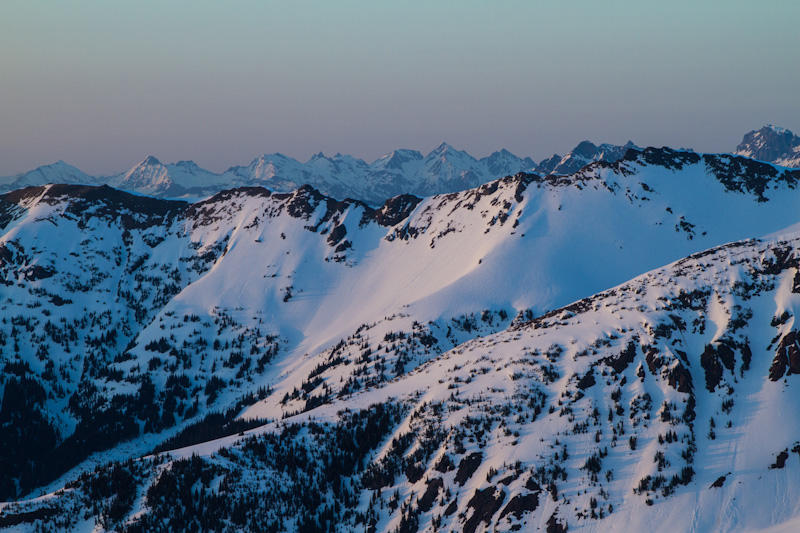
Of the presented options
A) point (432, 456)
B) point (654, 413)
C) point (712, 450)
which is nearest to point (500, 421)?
point (432, 456)

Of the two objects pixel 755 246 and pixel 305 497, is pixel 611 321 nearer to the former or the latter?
pixel 755 246

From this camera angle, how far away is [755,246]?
14100 centimetres

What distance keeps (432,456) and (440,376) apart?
102 feet

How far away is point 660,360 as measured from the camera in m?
114

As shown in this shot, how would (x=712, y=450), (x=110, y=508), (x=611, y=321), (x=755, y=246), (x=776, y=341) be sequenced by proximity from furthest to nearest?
(x=755, y=246) < (x=611, y=321) < (x=776, y=341) < (x=110, y=508) < (x=712, y=450)

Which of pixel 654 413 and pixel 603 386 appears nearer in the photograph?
pixel 654 413

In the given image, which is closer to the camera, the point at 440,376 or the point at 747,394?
the point at 747,394

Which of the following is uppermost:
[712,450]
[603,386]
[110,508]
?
[110,508]

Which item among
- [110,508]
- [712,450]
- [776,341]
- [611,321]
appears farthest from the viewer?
[611,321]

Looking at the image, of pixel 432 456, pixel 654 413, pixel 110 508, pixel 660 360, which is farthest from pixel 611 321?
pixel 110 508

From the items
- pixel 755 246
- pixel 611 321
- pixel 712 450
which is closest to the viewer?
pixel 712 450

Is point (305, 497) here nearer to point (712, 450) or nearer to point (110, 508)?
point (110, 508)

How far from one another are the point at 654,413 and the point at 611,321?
30.0m

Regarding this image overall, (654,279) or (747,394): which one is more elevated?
(654,279)
